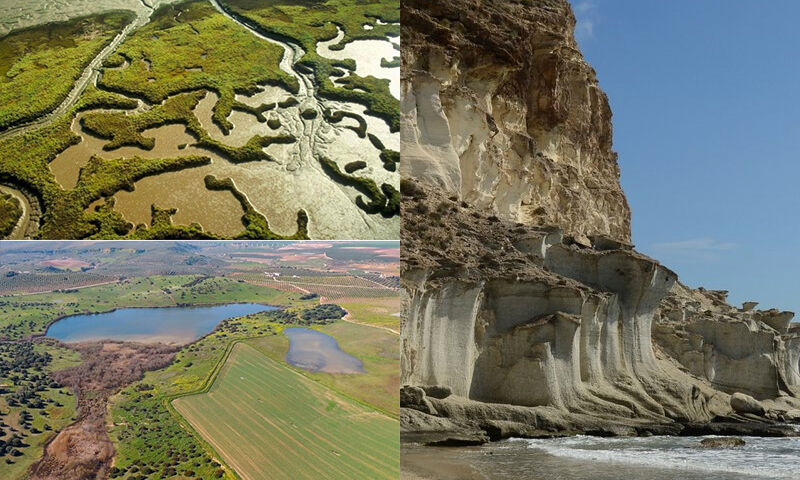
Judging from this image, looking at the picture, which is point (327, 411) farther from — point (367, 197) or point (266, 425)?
point (367, 197)

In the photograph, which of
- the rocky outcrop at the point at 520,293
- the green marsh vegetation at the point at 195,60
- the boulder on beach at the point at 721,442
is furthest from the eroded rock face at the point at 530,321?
the green marsh vegetation at the point at 195,60

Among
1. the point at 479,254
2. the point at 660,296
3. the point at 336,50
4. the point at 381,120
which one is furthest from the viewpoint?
the point at 660,296

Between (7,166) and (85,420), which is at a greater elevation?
(7,166)

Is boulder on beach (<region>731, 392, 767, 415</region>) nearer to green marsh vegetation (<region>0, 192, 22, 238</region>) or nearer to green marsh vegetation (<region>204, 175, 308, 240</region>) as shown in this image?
green marsh vegetation (<region>204, 175, 308, 240</region>)

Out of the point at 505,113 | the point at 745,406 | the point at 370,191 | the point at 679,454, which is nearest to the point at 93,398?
the point at 370,191

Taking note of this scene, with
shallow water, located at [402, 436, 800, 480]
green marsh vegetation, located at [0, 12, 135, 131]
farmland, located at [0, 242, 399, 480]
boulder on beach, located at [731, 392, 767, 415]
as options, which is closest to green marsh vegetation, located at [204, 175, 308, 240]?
farmland, located at [0, 242, 399, 480]

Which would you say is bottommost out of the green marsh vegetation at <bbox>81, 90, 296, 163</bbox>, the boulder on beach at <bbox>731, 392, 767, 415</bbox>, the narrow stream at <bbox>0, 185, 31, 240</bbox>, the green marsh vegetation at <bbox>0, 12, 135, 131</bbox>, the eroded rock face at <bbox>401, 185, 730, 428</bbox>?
the boulder on beach at <bbox>731, 392, 767, 415</bbox>

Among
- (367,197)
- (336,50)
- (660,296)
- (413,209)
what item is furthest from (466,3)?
(367,197)
